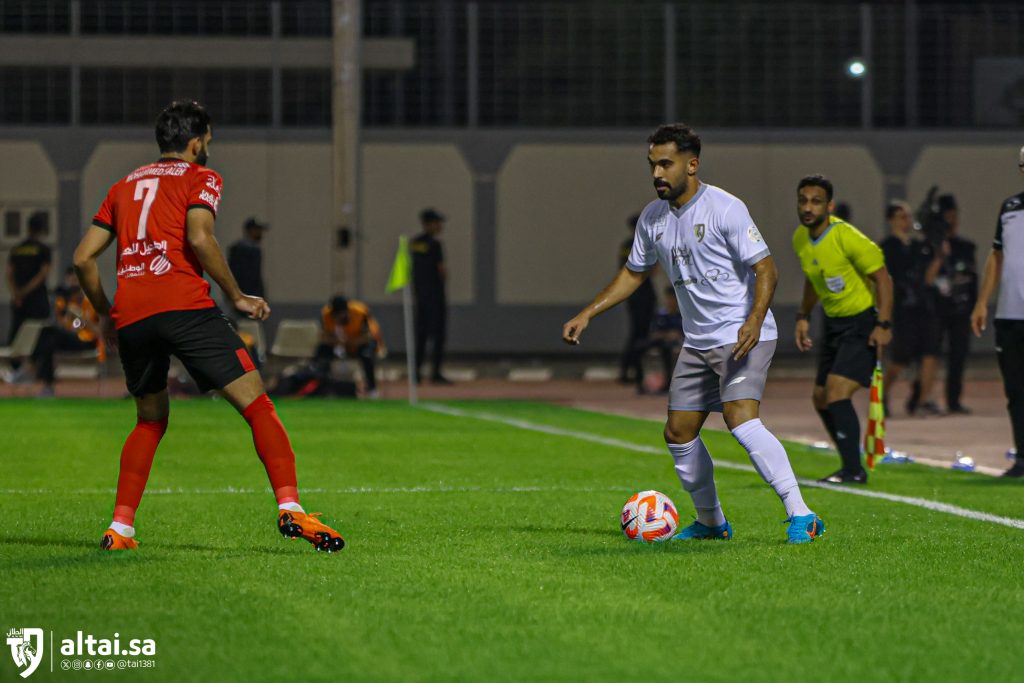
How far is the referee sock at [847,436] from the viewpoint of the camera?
11781 mm

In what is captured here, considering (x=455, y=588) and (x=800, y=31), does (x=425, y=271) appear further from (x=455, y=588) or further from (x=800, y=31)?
(x=455, y=588)

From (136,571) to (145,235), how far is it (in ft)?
4.76

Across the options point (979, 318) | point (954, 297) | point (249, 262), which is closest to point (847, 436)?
point (979, 318)

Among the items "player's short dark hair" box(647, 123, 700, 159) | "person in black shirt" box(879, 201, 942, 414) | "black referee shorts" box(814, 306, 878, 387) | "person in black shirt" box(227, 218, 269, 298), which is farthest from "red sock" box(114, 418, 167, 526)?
"person in black shirt" box(227, 218, 269, 298)

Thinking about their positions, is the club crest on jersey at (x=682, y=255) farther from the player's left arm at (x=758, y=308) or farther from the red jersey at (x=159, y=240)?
the red jersey at (x=159, y=240)

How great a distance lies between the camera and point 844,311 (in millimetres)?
12055

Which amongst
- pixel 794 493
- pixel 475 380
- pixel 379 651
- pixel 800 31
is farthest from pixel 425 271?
pixel 379 651

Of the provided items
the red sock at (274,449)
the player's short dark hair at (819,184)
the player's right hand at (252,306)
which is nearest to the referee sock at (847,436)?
the player's short dark hair at (819,184)

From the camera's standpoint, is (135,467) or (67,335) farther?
(67,335)

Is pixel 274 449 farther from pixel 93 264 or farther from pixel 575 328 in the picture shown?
pixel 575 328

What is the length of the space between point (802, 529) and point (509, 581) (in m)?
1.73

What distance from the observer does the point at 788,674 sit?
5.36m

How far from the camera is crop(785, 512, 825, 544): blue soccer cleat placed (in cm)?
823

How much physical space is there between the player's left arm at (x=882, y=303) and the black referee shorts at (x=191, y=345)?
17.1 feet
